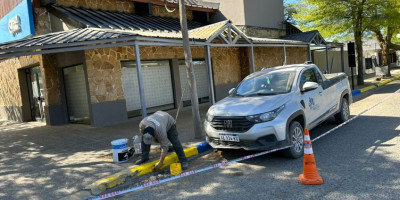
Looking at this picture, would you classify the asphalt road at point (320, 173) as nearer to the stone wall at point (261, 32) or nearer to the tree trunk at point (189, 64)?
the tree trunk at point (189, 64)

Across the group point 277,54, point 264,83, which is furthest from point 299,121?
point 277,54

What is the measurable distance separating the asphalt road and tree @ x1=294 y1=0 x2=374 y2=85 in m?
12.5

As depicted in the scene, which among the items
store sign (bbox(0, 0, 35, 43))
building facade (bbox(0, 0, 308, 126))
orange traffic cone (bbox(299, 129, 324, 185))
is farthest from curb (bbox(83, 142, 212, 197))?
store sign (bbox(0, 0, 35, 43))

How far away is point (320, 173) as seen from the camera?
4.81m

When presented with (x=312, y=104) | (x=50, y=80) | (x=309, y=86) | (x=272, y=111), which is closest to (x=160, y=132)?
(x=272, y=111)

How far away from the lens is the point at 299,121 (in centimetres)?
609

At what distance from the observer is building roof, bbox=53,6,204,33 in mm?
11320

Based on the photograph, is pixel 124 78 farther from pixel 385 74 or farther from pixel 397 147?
pixel 385 74

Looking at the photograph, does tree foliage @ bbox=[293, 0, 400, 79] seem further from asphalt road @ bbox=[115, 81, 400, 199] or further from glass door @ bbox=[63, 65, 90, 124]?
glass door @ bbox=[63, 65, 90, 124]

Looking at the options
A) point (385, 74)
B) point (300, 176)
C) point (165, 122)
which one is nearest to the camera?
point (300, 176)

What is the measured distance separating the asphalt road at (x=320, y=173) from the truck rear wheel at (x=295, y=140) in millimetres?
149

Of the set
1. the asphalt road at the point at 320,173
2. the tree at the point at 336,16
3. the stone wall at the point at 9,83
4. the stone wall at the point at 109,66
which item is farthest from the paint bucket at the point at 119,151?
the tree at the point at 336,16

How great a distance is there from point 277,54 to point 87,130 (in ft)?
42.8

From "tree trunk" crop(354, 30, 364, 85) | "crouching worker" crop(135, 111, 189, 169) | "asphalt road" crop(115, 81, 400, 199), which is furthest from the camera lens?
"tree trunk" crop(354, 30, 364, 85)
